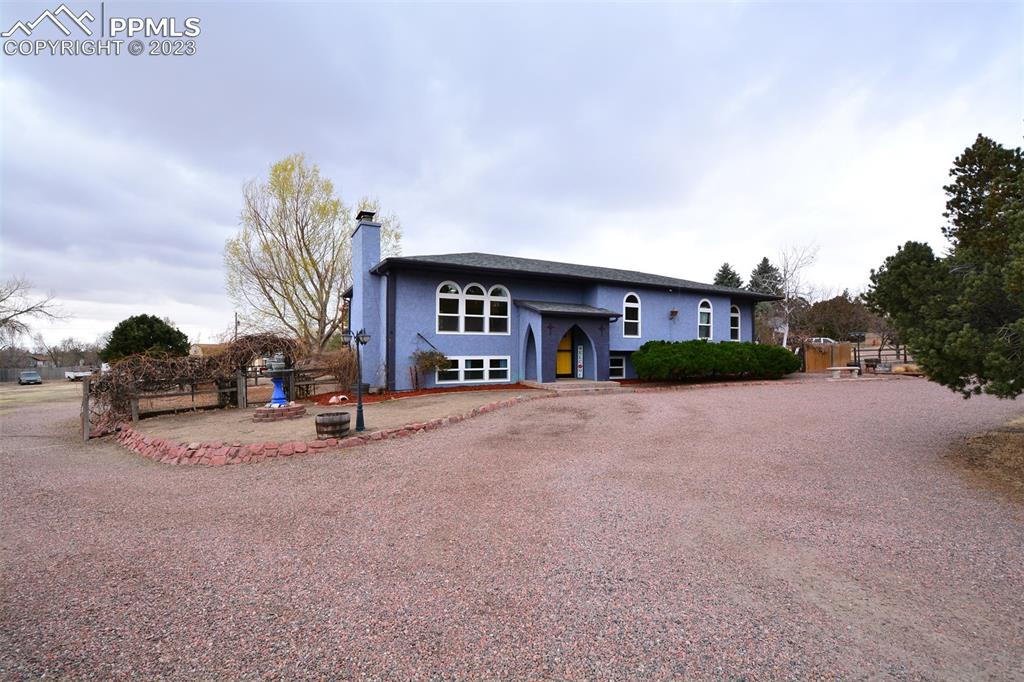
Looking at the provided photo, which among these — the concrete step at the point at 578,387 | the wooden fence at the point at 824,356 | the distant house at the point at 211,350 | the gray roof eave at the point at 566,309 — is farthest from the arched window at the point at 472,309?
the wooden fence at the point at 824,356

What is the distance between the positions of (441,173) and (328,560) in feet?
51.6

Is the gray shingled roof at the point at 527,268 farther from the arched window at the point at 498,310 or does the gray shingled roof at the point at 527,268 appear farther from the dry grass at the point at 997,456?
the dry grass at the point at 997,456

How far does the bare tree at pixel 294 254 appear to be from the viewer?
20.4m

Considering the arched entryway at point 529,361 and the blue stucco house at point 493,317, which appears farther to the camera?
the arched entryway at point 529,361

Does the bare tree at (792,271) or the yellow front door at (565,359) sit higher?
the bare tree at (792,271)

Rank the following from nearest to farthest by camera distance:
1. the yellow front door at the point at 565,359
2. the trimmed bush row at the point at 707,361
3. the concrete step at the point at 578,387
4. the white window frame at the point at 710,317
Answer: the concrete step at the point at 578,387, the trimmed bush row at the point at 707,361, the yellow front door at the point at 565,359, the white window frame at the point at 710,317

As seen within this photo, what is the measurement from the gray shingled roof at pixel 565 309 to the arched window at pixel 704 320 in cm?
504

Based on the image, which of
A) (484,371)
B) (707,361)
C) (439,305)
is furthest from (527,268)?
(707,361)

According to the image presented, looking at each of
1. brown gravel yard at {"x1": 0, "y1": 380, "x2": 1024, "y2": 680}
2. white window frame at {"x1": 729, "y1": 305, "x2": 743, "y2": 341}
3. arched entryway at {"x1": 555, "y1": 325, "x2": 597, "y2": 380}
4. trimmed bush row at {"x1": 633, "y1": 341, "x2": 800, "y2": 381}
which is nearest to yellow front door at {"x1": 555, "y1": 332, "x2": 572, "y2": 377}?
arched entryway at {"x1": 555, "y1": 325, "x2": 597, "y2": 380}

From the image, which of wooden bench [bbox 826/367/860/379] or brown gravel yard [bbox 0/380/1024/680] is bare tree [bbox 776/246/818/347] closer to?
wooden bench [bbox 826/367/860/379]

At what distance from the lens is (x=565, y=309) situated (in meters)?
15.1

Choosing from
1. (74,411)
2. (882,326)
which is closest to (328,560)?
(74,411)

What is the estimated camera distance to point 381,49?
11.2 meters

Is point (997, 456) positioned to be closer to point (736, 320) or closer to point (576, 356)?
point (576, 356)
